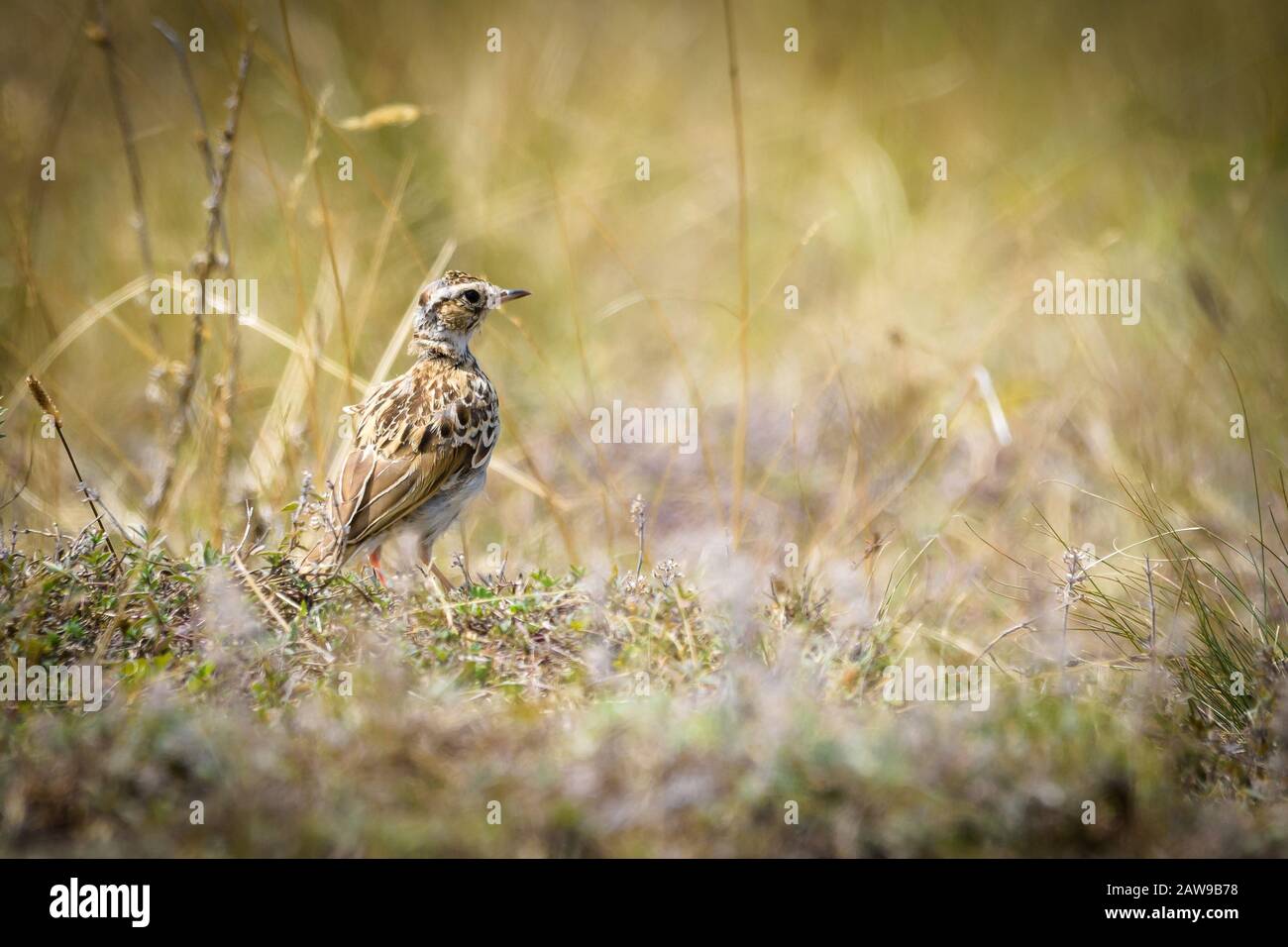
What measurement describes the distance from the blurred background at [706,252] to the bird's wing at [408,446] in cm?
56

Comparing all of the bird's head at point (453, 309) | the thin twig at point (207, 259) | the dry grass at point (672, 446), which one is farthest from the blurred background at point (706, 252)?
the bird's head at point (453, 309)

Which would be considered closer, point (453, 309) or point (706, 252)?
point (453, 309)

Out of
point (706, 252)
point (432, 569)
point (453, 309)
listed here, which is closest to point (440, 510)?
point (432, 569)

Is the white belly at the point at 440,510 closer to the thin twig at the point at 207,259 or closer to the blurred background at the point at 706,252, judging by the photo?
the blurred background at the point at 706,252

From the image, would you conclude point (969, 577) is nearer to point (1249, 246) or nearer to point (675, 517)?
point (675, 517)

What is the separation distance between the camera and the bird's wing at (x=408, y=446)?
5062mm

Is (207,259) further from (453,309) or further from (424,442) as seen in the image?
(424,442)

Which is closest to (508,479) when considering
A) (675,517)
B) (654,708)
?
(675,517)

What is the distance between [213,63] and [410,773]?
8.86 m

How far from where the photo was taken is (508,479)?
322 inches

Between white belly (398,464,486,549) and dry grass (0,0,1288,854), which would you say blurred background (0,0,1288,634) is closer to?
dry grass (0,0,1288,854)

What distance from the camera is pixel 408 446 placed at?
206 inches

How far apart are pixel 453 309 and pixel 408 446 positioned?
0.79m

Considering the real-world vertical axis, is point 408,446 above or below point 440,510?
above
